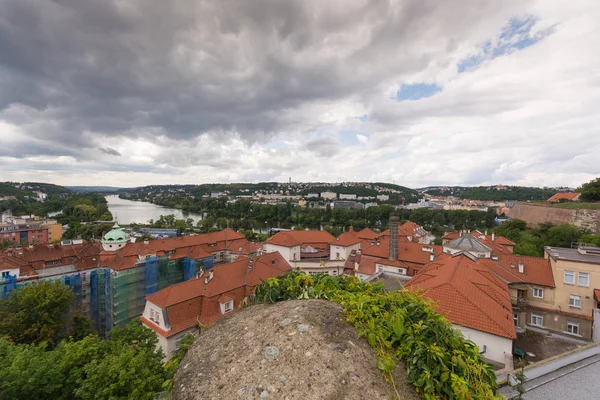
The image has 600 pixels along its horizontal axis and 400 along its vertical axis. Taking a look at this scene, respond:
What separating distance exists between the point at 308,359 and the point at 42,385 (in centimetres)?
830

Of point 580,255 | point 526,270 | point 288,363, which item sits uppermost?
point 288,363

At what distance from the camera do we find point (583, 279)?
1491 centimetres

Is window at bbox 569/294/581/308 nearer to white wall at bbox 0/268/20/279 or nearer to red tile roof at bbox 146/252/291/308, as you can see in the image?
red tile roof at bbox 146/252/291/308

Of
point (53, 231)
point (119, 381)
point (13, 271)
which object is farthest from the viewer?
point (53, 231)

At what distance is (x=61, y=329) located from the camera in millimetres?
14219

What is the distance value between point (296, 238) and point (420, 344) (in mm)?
33221

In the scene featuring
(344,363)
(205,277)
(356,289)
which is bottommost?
(205,277)

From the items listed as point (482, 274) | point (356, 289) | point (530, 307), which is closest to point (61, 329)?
point (356, 289)

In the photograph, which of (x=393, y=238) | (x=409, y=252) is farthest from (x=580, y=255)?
(x=393, y=238)

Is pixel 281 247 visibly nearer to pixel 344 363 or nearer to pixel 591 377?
pixel 591 377

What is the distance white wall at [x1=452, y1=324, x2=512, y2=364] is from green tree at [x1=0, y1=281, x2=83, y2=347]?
18757 mm

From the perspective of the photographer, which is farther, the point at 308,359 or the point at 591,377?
the point at 591,377

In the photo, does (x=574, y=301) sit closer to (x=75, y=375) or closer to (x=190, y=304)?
(x=190, y=304)

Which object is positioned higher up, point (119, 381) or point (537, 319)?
point (119, 381)
